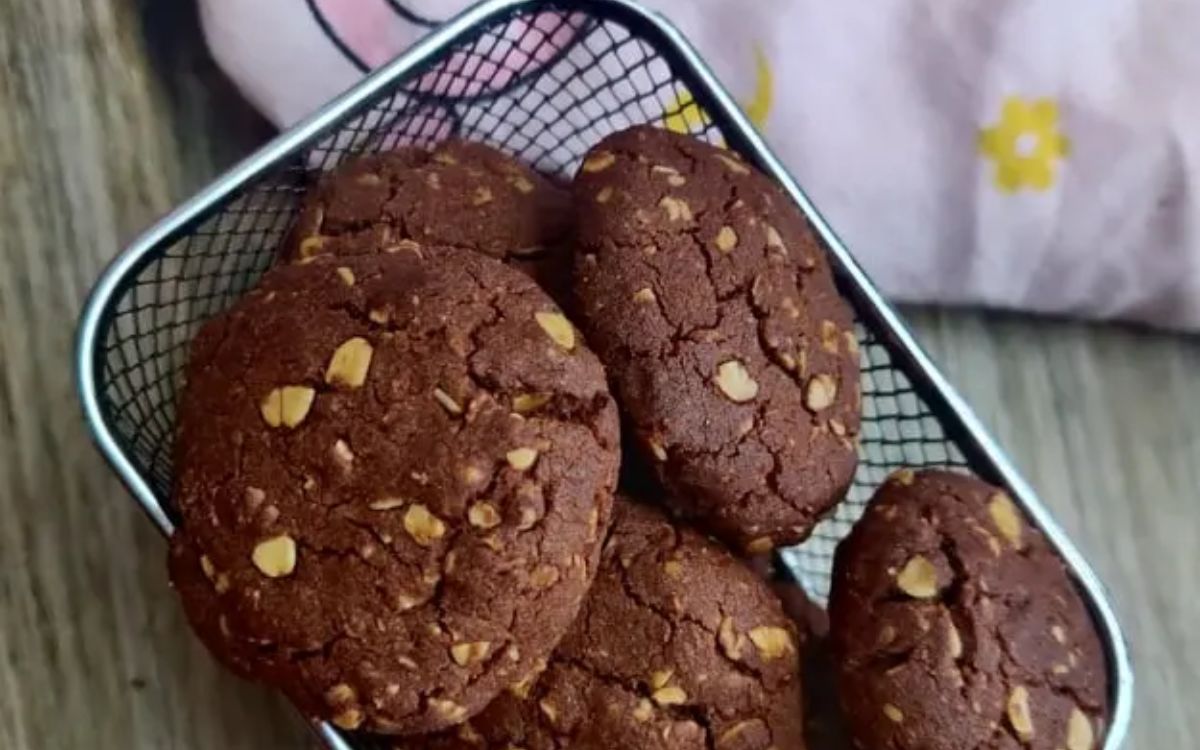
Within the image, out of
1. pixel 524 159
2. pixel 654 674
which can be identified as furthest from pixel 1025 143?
pixel 654 674

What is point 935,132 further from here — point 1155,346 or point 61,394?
point 61,394

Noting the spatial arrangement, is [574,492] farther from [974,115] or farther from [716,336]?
[974,115]

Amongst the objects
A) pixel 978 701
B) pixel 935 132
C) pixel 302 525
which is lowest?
pixel 978 701

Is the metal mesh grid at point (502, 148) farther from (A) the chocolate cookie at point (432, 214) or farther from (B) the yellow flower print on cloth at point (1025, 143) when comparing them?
(B) the yellow flower print on cloth at point (1025, 143)

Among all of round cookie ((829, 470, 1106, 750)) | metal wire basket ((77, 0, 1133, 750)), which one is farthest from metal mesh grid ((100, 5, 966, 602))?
round cookie ((829, 470, 1106, 750))

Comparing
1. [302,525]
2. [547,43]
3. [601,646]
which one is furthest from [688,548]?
A: [547,43]

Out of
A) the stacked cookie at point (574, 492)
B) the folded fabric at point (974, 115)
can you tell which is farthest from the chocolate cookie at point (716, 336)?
the folded fabric at point (974, 115)

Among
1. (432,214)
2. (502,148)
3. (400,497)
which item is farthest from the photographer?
(502,148)

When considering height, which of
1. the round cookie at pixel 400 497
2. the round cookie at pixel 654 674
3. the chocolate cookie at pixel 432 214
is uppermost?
the chocolate cookie at pixel 432 214
